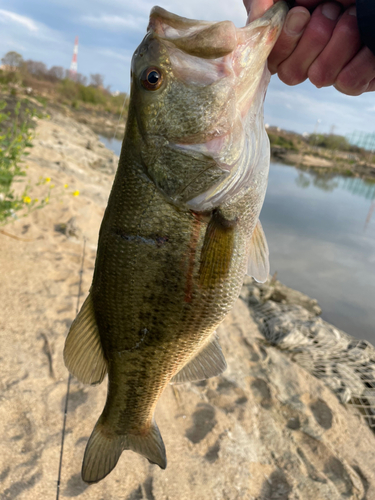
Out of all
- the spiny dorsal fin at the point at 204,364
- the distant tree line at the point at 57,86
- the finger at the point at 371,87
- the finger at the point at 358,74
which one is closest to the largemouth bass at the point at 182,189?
the spiny dorsal fin at the point at 204,364

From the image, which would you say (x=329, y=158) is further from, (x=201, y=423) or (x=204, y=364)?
(x=204, y=364)

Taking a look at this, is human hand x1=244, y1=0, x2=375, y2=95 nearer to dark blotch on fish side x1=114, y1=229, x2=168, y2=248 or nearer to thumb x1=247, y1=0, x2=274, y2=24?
thumb x1=247, y1=0, x2=274, y2=24

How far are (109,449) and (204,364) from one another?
0.63 meters

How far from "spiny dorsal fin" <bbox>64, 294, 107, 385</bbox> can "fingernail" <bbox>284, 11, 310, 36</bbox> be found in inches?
62.6

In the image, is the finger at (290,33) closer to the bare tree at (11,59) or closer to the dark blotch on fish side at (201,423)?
the dark blotch on fish side at (201,423)

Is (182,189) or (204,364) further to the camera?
(204,364)

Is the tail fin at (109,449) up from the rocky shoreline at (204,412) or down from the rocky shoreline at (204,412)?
up

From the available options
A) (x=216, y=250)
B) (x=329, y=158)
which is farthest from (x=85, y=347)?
(x=329, y=158)

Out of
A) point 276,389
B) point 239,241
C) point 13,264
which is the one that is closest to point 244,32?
point 239,241

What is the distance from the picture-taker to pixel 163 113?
161 cm

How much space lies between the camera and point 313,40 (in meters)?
1.80

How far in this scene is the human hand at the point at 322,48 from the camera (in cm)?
173

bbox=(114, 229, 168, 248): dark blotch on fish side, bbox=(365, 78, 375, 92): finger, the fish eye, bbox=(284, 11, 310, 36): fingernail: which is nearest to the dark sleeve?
bbox=(284, 11, 310, 36): fingernail

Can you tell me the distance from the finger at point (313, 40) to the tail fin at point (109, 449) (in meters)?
2.04
